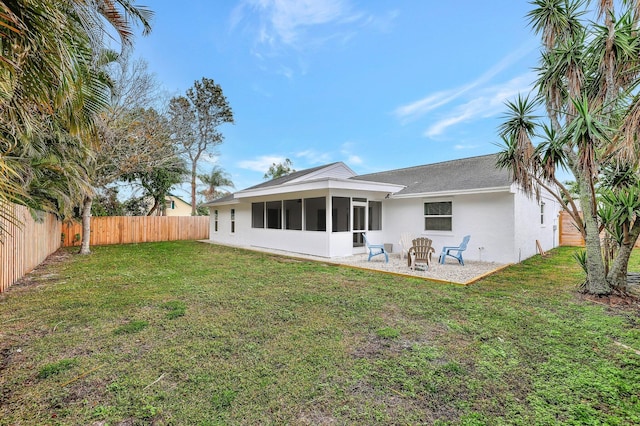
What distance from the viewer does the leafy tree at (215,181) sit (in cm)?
2739

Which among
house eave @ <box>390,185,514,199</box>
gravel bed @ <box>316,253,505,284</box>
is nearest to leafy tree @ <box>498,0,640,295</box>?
house eave @ <box>390,185,514,199</box>

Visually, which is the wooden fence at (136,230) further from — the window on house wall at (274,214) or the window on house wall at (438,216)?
the window on house wall at (438,216)

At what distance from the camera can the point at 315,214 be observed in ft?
37.2

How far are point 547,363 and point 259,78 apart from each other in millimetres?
19184

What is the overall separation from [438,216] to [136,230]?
17.7 metres

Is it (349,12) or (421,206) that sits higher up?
(349,12)

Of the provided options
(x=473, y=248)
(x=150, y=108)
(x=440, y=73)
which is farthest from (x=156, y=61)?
(x=473, y=248)

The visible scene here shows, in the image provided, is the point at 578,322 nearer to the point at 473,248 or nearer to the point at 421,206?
the point at 473,248

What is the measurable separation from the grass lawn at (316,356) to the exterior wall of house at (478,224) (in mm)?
3548

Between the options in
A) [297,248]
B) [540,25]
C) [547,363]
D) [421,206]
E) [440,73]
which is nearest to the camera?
[547,363]

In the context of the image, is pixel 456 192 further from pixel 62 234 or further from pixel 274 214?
pixel 62 234

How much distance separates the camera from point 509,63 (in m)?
11.8

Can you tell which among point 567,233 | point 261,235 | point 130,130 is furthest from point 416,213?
point 130,130

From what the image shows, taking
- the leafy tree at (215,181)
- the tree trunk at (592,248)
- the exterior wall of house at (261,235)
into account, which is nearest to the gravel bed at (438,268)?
the exterior wall of house at (261,235)
